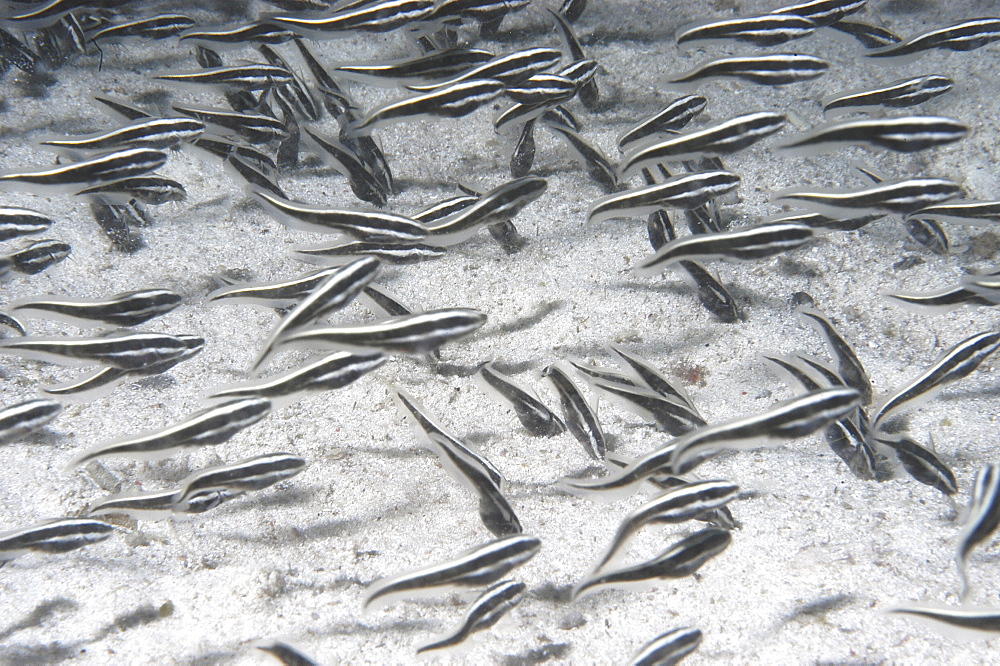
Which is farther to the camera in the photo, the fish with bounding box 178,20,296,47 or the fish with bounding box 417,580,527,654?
the fish with bounding box 178,20,296,47

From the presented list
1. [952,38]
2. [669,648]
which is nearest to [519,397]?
[669,648]

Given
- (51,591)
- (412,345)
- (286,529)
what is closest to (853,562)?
(412,345)

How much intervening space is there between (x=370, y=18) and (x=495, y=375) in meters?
2.37

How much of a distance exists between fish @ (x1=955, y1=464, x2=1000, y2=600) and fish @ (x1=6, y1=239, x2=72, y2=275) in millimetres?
4784

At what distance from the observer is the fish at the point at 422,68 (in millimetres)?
3215

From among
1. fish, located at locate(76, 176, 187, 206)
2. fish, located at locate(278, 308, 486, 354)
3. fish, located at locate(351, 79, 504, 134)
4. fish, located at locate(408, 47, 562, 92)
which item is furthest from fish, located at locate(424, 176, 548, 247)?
fish, located at locate(76, 176, 187, 206)

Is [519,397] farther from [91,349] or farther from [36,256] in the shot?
[36,256]

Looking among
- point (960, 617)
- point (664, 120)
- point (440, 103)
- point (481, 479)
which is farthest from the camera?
point (664, 120)

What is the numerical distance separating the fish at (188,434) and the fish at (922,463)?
9.35 ft

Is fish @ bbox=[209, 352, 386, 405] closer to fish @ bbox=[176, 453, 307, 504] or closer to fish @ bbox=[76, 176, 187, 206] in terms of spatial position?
fish @ bbox=[176, 453, 307, 504]

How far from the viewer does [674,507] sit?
78.8 inches

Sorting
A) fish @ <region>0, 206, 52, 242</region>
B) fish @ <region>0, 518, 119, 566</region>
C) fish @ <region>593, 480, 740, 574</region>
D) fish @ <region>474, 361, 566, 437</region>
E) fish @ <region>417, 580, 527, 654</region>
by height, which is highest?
fish @ <region>0, 206, 52, 242</region>

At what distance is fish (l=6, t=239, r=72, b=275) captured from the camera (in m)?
3.17

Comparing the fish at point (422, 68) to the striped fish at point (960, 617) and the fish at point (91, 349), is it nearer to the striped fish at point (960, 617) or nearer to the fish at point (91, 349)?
the fish at point (91, 349)
